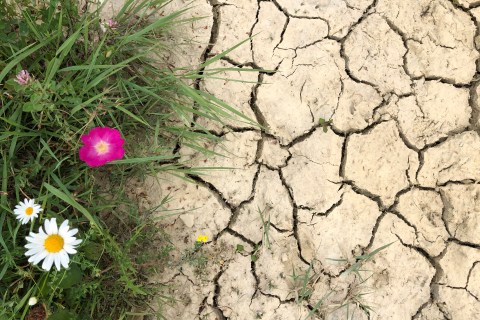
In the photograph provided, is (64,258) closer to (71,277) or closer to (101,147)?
(71,277)

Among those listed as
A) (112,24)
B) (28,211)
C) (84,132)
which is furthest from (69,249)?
(112,24)

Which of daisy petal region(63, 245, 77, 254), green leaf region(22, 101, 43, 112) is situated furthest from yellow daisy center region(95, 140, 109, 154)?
daisy petal region(63, 245, 77, 254)

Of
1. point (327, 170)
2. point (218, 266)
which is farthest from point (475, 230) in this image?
point (218, 266)

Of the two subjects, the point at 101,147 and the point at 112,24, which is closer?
the point at 101,147

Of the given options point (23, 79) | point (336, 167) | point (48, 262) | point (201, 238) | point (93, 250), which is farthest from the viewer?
point (336, 167)

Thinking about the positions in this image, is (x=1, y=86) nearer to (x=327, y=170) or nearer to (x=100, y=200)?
(x=100, y=200)

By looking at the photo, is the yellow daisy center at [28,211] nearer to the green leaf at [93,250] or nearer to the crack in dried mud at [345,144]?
the green leaf at [93,250]

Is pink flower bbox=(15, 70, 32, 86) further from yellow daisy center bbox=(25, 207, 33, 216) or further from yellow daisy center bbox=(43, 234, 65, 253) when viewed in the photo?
yellow daisy center bbox=(43, 234, 65, 253)
